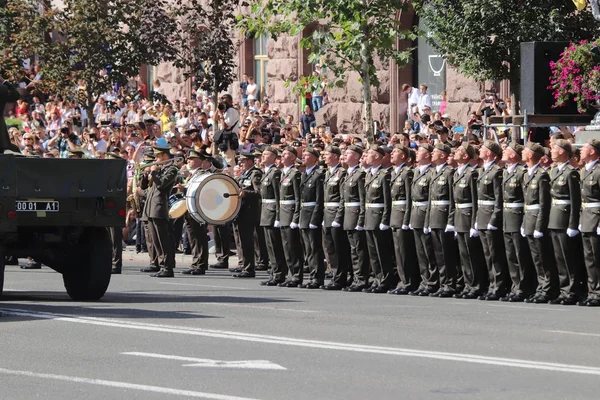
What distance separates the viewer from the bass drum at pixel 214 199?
23281mm

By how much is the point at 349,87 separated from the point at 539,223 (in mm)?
15610

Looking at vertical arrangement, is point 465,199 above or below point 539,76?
below

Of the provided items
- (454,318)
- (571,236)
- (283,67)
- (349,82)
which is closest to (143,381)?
(454,318)

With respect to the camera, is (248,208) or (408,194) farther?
(248,208)

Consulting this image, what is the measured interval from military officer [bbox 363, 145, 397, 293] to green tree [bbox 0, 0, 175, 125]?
14184mm

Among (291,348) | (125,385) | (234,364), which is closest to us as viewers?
(125,385)

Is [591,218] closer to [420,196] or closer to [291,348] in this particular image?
[420,196]

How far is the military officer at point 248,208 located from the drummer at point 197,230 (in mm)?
566

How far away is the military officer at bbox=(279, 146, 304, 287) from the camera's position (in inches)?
853

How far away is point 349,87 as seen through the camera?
33.9 meters

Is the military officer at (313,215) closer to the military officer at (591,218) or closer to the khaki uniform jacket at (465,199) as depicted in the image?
the khaki uniform jacket at (465,199)

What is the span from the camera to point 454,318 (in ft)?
53.2

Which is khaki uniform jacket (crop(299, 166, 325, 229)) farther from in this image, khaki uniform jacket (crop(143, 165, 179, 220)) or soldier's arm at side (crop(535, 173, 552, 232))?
soldier's arm at side (crop(535, 173, 552, 232))

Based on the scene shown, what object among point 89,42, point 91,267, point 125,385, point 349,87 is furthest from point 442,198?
point 89,42
